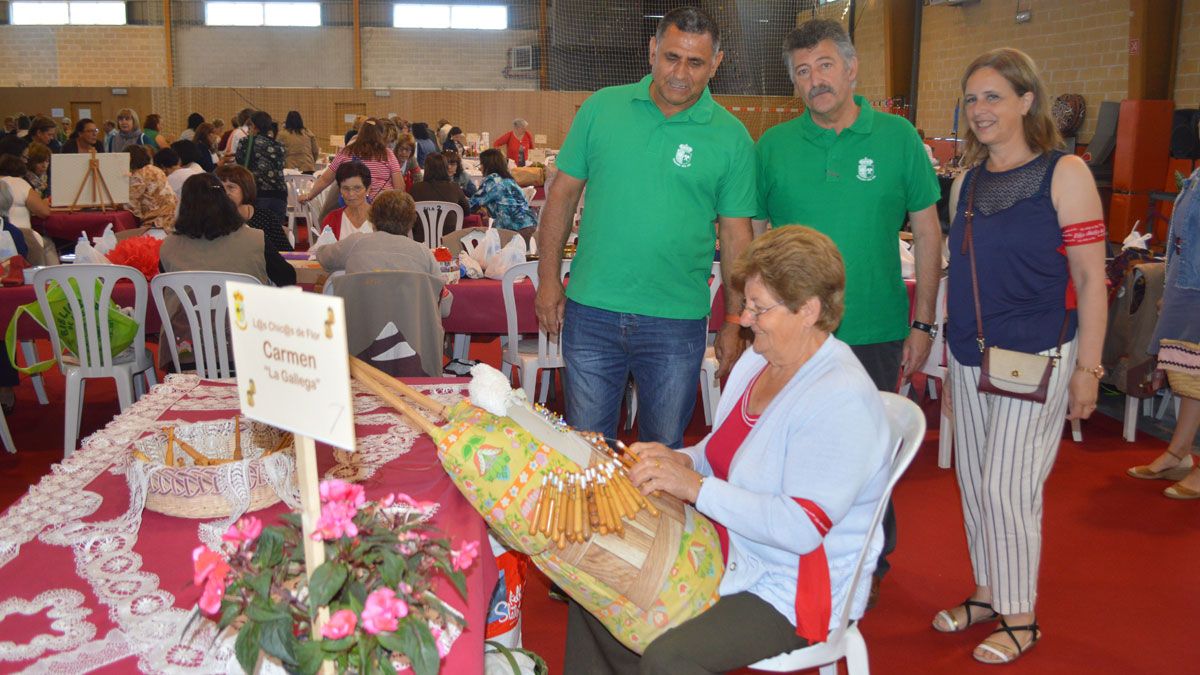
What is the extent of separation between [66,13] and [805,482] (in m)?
19.6

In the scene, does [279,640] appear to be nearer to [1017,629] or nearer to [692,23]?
[692,23]

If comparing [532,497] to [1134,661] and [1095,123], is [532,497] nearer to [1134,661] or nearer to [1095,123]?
[1134,661]

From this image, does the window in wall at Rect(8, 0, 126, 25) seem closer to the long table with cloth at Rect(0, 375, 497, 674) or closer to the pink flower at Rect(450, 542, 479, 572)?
the long table with cloth at Rect(0, 375, 497, 674)

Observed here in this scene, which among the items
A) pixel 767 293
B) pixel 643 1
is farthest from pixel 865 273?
pixel 643 1

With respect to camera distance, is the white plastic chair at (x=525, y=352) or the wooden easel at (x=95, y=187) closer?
the white plastic chair at (x=525, y=352)

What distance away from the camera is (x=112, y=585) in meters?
1.43

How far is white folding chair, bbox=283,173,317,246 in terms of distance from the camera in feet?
32.8

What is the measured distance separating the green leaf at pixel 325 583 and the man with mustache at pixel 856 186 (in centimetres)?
189

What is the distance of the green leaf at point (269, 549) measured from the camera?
1.11 metres

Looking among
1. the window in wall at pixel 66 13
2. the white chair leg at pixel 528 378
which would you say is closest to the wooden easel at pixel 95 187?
the white chair leg at pixel 528 378

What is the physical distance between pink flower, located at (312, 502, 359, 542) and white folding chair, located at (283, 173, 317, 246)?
29.9 feet

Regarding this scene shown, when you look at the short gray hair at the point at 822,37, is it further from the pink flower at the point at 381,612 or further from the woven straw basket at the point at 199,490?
the pink flower at the point at 381,612

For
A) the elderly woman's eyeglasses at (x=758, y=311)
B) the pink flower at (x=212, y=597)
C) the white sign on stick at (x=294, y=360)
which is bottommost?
the pink flower at (x=212, y=597)

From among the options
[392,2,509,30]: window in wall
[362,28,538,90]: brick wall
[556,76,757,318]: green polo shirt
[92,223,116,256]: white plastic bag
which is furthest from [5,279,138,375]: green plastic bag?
[392,2,509,30]: window in wall
